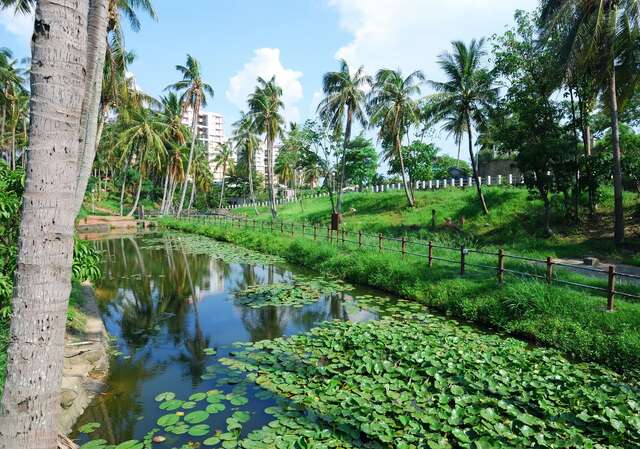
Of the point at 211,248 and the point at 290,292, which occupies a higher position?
the point at 211,248

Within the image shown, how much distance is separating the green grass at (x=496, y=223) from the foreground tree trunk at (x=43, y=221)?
15.0 m

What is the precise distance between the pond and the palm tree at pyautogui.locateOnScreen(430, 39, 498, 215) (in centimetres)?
1795

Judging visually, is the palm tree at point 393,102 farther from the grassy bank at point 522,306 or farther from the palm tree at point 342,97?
the grassy bank at point 522,306

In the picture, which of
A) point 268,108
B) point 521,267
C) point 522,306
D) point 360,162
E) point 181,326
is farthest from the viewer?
point 360,162

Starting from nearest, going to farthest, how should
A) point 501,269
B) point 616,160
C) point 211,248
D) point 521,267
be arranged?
point 501,269, point 521,267, point 616,160, point 211,248

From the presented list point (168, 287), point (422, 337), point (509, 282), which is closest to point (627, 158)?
point (509, 282)

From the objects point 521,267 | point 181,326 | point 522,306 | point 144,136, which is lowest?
point 181,326

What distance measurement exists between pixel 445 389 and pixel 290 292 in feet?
21.8

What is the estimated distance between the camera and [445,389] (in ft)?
17.1

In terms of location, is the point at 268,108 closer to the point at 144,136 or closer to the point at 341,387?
the point at 144,136

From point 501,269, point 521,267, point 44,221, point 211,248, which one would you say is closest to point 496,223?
point 521,267

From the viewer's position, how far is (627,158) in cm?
1703

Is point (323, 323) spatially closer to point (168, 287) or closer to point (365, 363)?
point (365, 363)

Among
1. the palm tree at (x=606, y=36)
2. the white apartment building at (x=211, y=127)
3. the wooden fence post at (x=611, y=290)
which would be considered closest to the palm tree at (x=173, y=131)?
the palm tree at (x=606, y=36)
